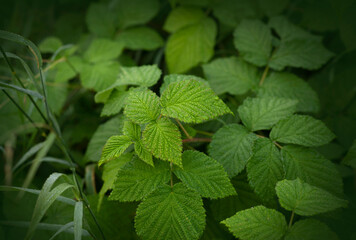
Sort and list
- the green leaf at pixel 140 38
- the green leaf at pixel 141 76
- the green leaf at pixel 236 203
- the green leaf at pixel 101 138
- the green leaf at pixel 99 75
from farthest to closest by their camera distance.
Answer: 1. the green leaf at pixel 140 38
2. the green leaf at pixel 99 75
3. the green leaf at pixel 101 138
4. the green leaf at pixel 141 76
5. the green leaf at pixel 236 203

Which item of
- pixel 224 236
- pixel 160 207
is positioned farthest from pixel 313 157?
pixel 160 207

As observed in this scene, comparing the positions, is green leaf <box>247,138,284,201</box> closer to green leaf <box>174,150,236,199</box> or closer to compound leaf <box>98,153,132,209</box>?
green leaf <box>174,150,236,199</box>

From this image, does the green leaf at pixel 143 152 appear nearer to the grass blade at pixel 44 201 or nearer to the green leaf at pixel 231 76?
the grass blade at pixel 44 201

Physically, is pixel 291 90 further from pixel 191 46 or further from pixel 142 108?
pixel 142 108

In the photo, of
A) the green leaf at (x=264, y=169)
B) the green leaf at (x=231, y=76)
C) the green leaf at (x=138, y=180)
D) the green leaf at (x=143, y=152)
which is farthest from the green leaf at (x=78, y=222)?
the green leaf at (x=231, y=76)

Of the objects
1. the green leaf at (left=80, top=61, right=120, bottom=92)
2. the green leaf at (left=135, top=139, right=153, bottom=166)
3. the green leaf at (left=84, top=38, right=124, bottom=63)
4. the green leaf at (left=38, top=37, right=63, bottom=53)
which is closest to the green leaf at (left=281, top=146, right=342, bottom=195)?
the green leaf at (left=135, top=139, right=153, bottom=166)

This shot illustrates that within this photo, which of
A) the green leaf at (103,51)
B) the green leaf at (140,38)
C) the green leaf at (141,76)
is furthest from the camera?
the green leaf at (140,38)
